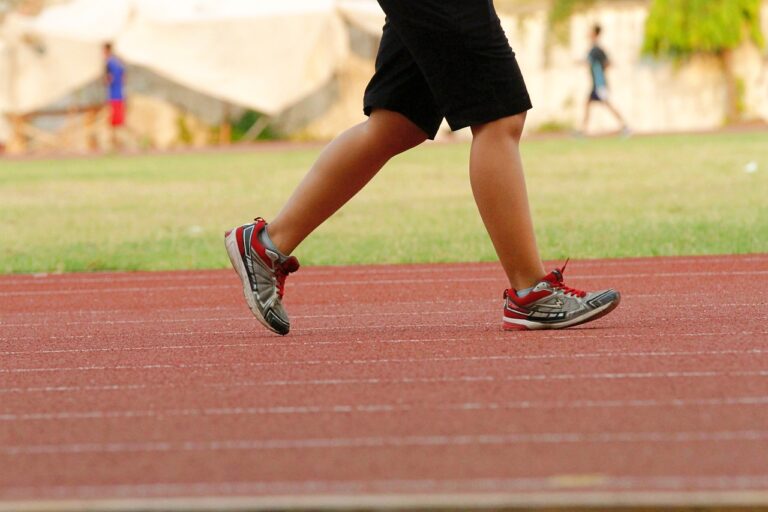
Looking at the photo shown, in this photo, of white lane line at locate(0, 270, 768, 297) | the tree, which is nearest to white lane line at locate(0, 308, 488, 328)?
white lane line at locate(0, 270, 768, 297)

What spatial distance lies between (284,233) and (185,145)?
89.2 feet

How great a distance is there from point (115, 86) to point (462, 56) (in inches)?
927

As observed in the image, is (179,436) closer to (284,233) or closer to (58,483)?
(58,483)

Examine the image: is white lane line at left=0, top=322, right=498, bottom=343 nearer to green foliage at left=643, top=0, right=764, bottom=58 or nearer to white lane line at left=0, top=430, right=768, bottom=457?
white lane line at left=0, top=430, right=768, bottom=457

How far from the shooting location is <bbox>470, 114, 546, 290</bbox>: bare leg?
15.7 ft

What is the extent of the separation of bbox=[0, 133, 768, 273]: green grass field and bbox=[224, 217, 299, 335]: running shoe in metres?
2.82

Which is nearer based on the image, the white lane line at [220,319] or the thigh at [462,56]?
the thigh at [462,56]

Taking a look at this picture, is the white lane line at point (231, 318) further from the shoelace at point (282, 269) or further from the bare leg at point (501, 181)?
the bare leg at point (501, 181)

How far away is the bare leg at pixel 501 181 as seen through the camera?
4.77 metres

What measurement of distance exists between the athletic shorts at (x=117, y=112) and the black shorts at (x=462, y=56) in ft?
78.2

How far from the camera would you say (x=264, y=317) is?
490 cm

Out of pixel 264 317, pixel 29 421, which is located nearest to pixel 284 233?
pixel 264 317

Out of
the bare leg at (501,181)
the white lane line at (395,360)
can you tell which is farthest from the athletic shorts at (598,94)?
the white lane line at (395,360)

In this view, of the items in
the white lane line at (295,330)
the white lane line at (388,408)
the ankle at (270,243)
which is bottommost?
the white lane line at (295,330)
